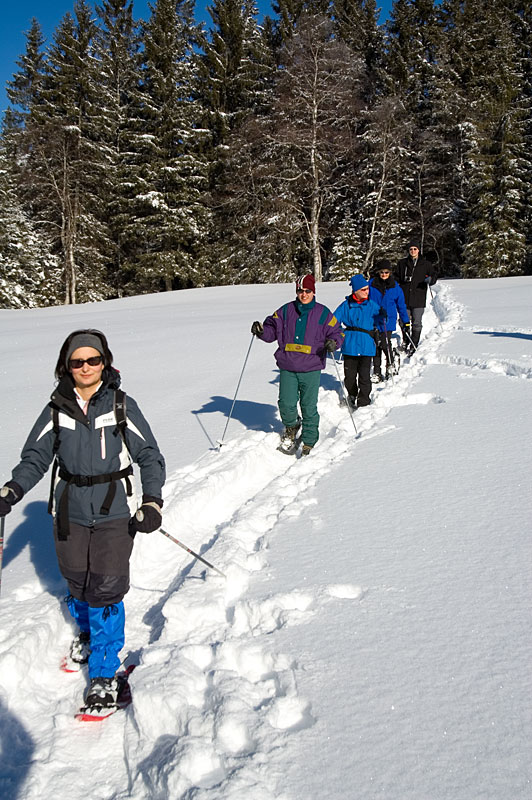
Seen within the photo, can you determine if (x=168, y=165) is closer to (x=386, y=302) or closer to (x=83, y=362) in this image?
(x=386, y=302)

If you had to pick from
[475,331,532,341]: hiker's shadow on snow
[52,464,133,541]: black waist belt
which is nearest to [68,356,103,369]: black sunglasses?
[52,464,133,541]: black waist belt

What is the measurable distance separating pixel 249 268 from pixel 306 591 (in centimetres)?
2872

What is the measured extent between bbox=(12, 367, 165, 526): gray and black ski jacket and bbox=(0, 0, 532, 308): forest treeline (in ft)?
85.7

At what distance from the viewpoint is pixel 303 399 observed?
550cm

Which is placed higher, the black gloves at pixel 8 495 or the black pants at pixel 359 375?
the black gloves at pixel 8 495

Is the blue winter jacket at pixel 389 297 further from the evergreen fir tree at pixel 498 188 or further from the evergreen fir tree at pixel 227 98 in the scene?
the evergreen fir tree at pixel 498 188

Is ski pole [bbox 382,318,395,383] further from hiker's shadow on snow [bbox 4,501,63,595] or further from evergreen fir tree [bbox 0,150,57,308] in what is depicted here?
evergreen fir tree [bbox 0,150,57,308]

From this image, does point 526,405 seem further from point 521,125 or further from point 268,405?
point 521,125

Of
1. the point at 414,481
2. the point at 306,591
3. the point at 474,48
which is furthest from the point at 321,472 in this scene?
the point at 474,48

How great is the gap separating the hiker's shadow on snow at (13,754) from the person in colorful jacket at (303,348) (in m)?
3.52

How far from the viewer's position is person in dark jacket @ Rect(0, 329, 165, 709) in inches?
97.1

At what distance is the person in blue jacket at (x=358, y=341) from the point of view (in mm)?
6734

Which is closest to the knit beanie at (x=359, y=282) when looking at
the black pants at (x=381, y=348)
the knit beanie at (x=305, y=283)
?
the black pants at (x=381, y=348)

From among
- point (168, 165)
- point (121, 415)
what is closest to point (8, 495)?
point (121, 415)
